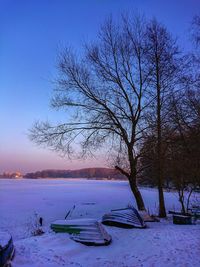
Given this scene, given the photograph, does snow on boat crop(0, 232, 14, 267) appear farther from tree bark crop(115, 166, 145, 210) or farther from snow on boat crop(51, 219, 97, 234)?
tree bark crop(115, 166, 145, 210)

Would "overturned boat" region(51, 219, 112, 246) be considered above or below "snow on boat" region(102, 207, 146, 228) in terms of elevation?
below

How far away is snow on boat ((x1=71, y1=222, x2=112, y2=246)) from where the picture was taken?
408 inches

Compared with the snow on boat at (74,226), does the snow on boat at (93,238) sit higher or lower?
lower

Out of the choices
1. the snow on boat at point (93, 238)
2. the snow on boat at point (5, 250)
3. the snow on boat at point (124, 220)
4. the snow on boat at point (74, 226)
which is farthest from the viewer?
the snow on boat at point (124, 220)

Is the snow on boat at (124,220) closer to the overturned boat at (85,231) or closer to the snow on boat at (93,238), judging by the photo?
the overturned boat at (85,231)

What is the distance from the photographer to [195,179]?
17.5m

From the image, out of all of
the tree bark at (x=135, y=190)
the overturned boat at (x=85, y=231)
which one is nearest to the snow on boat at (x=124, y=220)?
the overturned boat at (x=85, y=231)

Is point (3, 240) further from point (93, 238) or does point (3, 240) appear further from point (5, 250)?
point (93, 238)

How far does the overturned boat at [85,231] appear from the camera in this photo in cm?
1041

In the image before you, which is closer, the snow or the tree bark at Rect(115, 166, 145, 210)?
the snow

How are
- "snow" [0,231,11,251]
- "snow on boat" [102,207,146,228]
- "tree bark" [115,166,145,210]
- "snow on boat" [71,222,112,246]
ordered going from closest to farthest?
"snow" [0,231,11,251]
"snow on boat" [71,222,112,246]
"snow on boat" [102,207,146,228]
"tree bark" [115,166,145,210]

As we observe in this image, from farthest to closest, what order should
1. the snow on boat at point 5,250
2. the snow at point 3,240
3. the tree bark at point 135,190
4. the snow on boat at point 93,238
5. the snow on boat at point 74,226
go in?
1. the tree bark at point 135,190
2. the snow on boat at point 74,226
3. the snow on boat at point 93,238
4. the snow at point 3,240
5. the snow on boat at point 5,250

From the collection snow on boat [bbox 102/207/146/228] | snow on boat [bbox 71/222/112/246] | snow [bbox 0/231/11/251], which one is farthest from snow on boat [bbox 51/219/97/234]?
snow [bbox 0/231/11/251]

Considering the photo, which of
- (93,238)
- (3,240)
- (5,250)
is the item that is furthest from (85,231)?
(5,250)
